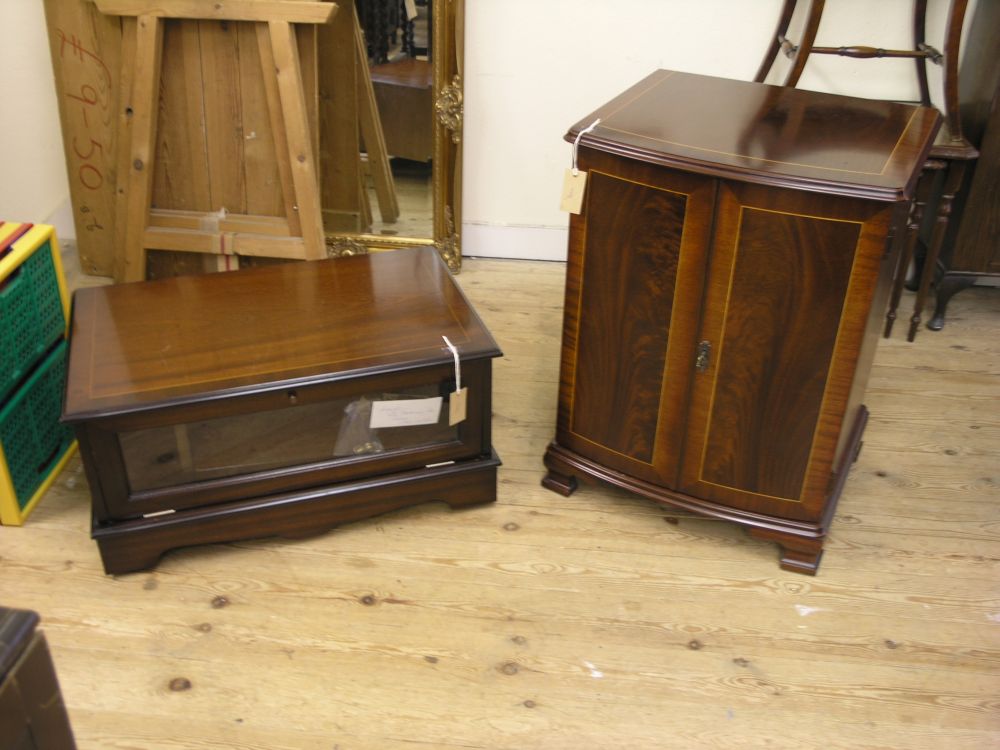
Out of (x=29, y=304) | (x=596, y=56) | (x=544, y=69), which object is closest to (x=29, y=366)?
(x=29, y=304)

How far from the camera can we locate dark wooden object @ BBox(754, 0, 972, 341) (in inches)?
101

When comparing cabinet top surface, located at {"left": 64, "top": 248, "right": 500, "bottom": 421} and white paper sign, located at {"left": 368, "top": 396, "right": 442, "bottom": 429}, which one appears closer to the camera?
A: cabinet top surface, located at {"left": 64, "top": 248, "right": 500, "bottom": 421}

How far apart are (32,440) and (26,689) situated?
1.31 meters

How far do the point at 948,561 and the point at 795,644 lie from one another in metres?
0.44

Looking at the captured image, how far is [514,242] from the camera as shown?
3254 millimetres

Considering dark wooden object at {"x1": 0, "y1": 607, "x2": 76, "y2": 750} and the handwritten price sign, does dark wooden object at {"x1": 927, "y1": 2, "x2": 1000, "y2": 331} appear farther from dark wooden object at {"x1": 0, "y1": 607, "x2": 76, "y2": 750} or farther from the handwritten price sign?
dark wooden object at {"x1": 0, "y1": 607, "x2": 76, "y2": 750}

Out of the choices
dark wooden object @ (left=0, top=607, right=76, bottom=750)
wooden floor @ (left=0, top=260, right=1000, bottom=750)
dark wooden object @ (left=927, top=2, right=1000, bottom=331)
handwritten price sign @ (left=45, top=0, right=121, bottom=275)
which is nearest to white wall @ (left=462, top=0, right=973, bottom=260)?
dark wooden object @ (left=927, top=2, right=1000, bottom=331)

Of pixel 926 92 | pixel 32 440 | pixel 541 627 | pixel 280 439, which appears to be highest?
pixel 926 92

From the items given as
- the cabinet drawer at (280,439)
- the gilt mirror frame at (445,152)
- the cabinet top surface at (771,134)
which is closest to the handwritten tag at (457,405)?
the cabinet drawer at (280,439)

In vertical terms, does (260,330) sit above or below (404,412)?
above

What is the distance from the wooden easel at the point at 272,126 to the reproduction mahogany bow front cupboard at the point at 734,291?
3.08 ft

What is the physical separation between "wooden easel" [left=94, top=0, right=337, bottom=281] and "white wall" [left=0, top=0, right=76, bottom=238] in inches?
19.0

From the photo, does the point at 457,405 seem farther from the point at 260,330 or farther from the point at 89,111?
the point at 89,111

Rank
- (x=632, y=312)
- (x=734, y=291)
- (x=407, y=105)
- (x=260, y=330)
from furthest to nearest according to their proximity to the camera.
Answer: (x=407, y=105), (x=260, y=330), (x=632, y=312), (x=734, y=291)
